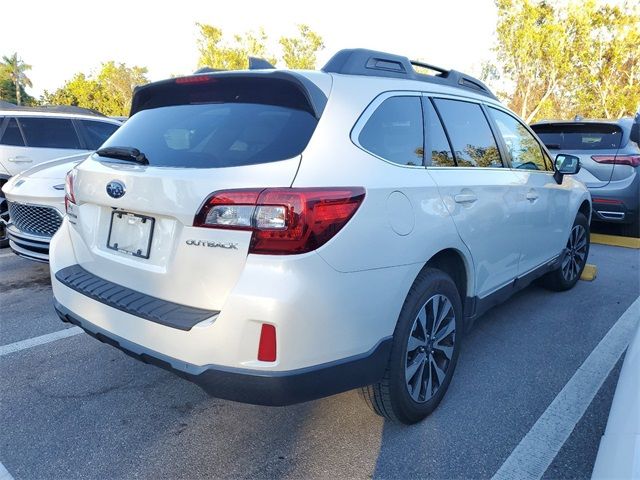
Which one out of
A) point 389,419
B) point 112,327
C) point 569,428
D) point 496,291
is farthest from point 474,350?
point 112,327

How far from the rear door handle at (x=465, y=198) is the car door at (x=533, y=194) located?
72 cm

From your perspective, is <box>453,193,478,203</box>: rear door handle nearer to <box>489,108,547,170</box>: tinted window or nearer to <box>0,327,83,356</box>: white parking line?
<box>489,108,547,170</box>: tinted window

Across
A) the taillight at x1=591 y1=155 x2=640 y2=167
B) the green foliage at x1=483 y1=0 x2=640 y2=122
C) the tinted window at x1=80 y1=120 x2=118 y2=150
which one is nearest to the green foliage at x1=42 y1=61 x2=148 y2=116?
the green foliage at x1=483 y1=0 x2=640 y2=122

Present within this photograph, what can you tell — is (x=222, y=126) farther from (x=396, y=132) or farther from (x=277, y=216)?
(x=396, y=132)

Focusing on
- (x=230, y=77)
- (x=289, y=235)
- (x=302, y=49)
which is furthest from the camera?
(x=302, y=49)

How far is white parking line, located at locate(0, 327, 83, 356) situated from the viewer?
323 cm

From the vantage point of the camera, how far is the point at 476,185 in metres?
2.71

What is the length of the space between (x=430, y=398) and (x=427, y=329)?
0.39 meters

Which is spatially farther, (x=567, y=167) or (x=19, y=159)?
(x=19, y=159)

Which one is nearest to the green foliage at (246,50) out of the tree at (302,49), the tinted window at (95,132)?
the tree at (302,49)

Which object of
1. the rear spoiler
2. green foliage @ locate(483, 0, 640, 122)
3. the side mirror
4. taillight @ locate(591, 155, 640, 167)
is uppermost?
green foliage @ locate(483, 0, 640, 122)

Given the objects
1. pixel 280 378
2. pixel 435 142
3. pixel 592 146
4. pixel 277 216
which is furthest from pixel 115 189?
pixel 592 146

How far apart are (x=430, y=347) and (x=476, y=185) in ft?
3.18

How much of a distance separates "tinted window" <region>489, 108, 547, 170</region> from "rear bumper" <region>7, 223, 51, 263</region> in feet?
12.9
